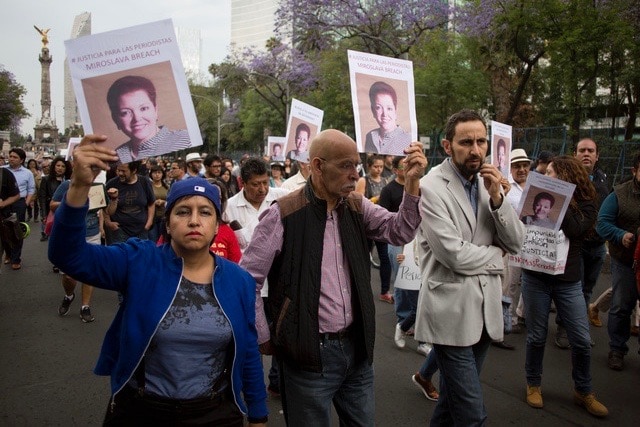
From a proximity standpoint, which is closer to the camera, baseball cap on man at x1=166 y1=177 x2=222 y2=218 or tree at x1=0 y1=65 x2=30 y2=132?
baseball cap on man at x1=166 y1=177 x2=222 y2=218

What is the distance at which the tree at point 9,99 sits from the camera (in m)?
38.7

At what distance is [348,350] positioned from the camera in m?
2.63

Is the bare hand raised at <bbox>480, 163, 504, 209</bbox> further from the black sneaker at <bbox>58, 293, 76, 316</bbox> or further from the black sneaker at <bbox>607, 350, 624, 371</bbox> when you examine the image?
the black sneaker at <bbox>58, 293, 76, 316</bbox>

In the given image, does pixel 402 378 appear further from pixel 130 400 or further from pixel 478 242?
pixel 130 400

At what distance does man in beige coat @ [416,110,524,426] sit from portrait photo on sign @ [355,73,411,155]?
0.50 metres

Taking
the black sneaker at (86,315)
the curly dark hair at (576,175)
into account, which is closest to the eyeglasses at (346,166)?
the curly dark hair at (576,175)

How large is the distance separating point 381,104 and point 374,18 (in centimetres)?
2053

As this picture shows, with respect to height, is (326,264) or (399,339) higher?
(326,264)

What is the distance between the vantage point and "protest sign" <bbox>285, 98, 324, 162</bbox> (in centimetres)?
876

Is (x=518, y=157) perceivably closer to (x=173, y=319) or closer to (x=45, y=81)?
(x=173, y=319)

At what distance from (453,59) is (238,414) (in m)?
26.8

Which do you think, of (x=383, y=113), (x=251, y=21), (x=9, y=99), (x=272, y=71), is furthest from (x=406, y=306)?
(x=251, y=21)

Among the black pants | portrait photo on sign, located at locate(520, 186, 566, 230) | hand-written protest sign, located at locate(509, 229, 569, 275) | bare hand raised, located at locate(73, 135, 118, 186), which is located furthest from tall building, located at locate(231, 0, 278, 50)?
the black pants

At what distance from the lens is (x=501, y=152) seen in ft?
17.4
